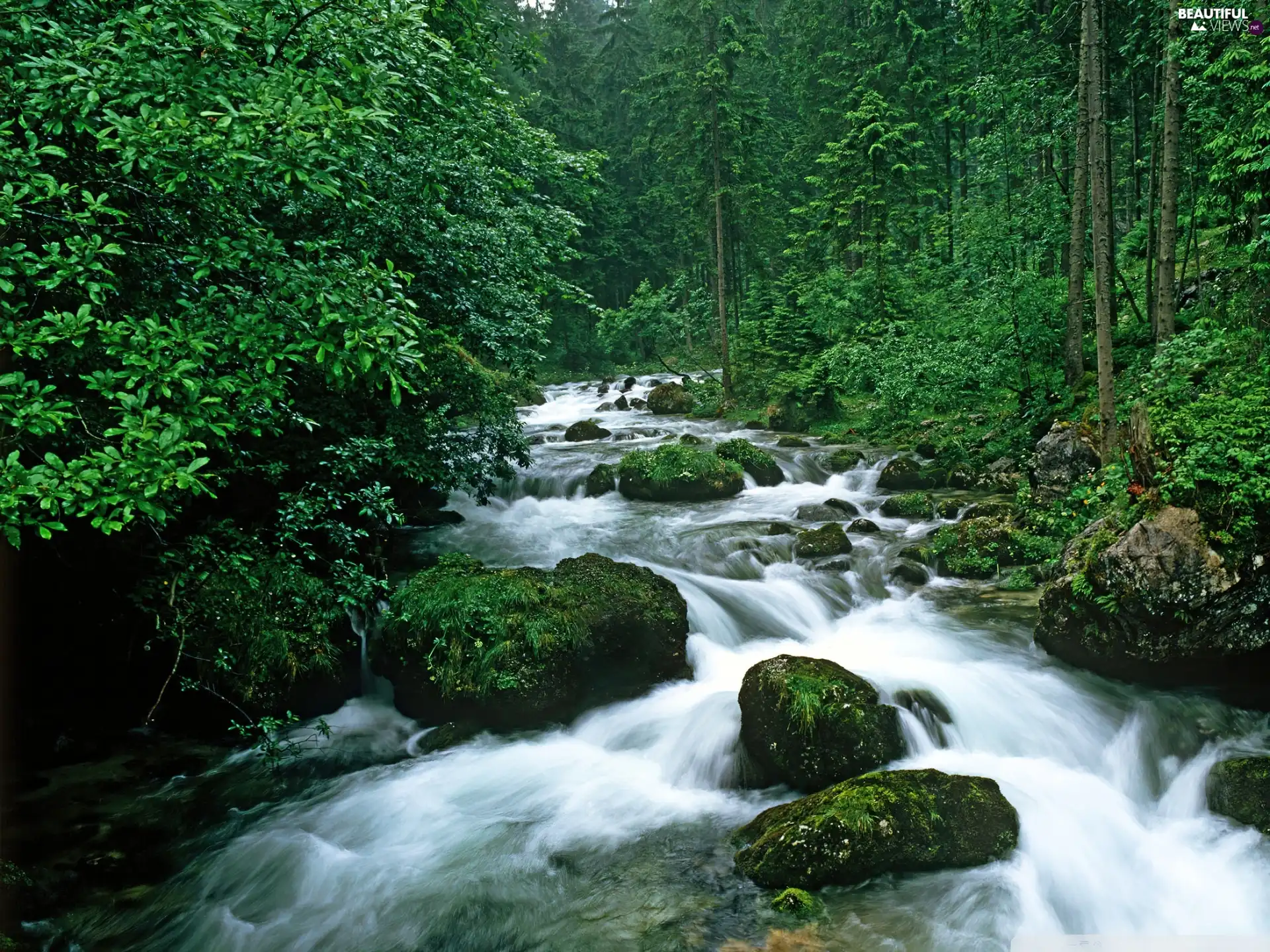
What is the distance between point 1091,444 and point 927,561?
344 cm

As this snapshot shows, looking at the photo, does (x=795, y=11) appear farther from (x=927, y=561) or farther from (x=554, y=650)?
(x=554, y=650)

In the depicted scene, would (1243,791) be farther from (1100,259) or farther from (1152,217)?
(1152,217)

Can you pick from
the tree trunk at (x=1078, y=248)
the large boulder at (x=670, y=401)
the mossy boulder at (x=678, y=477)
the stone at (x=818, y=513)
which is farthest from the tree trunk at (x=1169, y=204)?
the large boulder at (x=670, y=401)

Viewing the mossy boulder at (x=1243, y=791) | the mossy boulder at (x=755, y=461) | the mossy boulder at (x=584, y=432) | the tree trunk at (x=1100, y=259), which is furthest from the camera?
the mossy boulder at (x=584, y=432)

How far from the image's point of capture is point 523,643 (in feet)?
27.2

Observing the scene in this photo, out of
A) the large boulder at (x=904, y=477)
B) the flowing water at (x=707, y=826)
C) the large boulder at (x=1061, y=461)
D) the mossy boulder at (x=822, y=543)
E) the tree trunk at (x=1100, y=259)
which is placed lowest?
the flowing water at (x=707, y=826)

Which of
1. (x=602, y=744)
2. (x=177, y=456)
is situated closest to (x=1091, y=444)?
(x=602, y=744)

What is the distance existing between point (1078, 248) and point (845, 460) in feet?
21.5

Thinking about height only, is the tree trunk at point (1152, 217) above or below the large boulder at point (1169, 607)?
above

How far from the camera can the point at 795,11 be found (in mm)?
31828

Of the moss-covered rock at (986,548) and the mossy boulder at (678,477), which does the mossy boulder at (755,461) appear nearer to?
the mossy boulder at (678,477)

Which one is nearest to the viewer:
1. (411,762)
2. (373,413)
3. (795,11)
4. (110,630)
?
(110,630)

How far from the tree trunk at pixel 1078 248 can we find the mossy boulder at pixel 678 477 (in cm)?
710

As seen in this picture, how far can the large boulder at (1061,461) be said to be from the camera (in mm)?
12125
